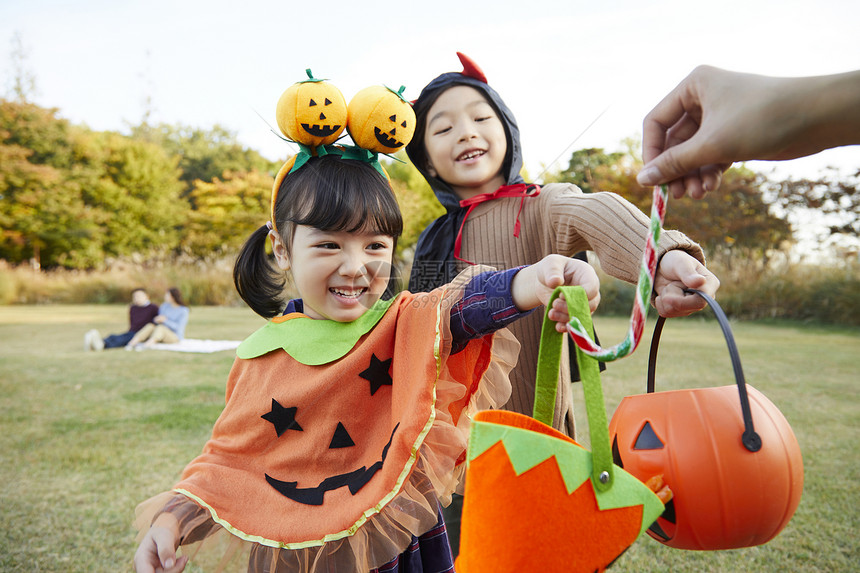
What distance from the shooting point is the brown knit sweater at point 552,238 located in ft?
5.14

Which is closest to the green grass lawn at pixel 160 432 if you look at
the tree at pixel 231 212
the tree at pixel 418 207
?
the tree at pixel 418 207

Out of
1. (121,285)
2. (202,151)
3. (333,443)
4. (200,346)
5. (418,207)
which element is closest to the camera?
(333,443)

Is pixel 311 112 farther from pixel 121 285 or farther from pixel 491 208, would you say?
pixel 121 285

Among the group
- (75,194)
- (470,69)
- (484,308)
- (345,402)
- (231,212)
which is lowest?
(345,402)

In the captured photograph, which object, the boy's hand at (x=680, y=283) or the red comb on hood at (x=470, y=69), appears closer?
the boy's hand at (x=680, y=283)

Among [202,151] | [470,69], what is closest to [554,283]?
[470,69]

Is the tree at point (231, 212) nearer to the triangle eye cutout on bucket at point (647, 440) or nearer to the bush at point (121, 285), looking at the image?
the bush at point (121, 285)

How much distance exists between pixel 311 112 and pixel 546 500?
124 cm

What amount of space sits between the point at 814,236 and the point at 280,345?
1584 cm

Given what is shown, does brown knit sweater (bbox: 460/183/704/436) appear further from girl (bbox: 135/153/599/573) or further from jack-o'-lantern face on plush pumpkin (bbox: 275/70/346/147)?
jack-o'-lantern face on plush pumpkin (bbox: 275/70/346/147)

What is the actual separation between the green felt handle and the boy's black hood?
125 centimetres

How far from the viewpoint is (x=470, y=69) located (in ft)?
7.14

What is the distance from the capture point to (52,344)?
944cm

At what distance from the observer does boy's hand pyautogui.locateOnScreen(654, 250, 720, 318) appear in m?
1.20
